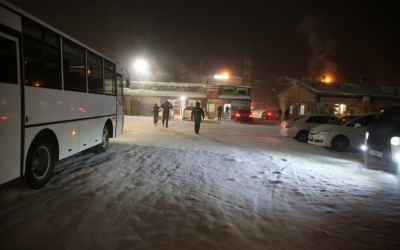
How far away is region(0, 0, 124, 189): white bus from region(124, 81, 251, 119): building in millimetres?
25123

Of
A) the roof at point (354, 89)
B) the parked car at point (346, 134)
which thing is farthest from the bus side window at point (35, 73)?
the roof at point (354, 89)

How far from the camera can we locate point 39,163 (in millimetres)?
5199

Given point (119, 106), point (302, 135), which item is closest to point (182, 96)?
point (302, 135)

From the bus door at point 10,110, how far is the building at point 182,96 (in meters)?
28.0

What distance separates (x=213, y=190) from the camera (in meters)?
5.38

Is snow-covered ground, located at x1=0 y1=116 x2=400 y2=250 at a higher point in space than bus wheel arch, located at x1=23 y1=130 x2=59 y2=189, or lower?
lower

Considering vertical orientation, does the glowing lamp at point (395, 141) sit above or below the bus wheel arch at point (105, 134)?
above

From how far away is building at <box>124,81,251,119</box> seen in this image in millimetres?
32781

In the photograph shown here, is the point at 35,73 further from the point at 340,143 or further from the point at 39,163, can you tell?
the point at 340,143

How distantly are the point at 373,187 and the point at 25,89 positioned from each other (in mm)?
7370

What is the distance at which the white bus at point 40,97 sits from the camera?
4.05 m

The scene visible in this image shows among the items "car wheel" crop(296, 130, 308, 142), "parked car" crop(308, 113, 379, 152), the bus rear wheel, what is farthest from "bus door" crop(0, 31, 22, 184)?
"car wheel" crop(296, 130, 308, 142)

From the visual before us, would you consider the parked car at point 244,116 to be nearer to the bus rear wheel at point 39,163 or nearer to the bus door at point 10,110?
the bus rear wheel at point 39,163

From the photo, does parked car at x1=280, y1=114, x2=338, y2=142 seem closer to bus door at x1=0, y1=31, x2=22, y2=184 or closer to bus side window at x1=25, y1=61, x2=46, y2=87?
bus side window at x1=25, y1=61, x2=46, y2=87
